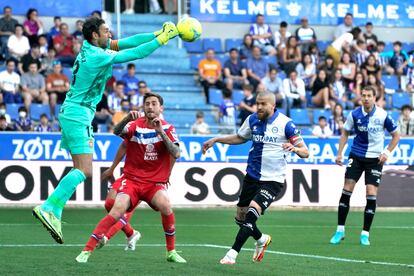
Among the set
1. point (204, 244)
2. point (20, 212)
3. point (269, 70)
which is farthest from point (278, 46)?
point (204, 244)

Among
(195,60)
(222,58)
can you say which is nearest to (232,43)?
(222,58)

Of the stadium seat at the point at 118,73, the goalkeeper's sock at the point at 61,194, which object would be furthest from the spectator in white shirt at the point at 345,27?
the goalkeeper's sock at the point at 61,194

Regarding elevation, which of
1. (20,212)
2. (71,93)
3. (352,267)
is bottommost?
(20,212)

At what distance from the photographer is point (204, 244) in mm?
14578

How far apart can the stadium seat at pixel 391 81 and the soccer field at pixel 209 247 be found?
938 centimetres

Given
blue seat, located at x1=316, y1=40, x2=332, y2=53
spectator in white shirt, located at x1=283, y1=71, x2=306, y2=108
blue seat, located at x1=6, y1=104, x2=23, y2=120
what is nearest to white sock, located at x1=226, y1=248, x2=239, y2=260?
blue seat, located at x1=6, y1=104, x2=23, y2=120

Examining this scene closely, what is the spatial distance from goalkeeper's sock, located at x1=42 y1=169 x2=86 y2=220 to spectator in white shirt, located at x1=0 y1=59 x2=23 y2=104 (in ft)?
43.0

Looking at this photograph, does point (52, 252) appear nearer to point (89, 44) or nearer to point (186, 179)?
point (89, 44)

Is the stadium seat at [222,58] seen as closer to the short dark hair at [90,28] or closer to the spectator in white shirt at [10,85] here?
the spectator in white shirt at [10,85]

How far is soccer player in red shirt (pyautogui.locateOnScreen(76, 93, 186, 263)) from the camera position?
1165cm

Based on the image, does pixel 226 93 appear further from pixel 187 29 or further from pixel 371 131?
pixel 187 29

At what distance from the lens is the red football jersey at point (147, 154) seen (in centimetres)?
1194

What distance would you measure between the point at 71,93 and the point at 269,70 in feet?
53.6

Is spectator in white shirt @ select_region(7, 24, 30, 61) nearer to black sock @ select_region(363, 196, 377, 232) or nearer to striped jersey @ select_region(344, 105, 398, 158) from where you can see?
striped jersey @ select_region(344, 105, 398, 158)
